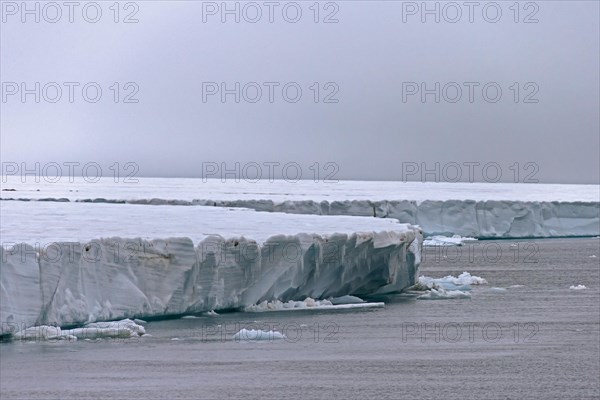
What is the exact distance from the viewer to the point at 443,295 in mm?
15477

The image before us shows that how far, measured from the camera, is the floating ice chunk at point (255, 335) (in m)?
10.9

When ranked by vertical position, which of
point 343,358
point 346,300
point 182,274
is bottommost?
point 343,358

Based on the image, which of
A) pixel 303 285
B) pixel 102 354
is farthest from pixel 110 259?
pixel 303 285

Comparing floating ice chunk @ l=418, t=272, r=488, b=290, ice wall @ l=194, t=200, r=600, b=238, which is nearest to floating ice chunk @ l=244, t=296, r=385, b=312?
floating ice chunk @ l=418, t=272, r=488, b=290

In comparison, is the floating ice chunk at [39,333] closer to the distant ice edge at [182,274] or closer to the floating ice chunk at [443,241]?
the distant ice edge at [182,274]

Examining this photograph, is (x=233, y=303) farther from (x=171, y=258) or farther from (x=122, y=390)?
(x=122, y=390)

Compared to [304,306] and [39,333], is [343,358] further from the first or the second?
[304,306]

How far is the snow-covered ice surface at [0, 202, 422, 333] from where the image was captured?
10.8m

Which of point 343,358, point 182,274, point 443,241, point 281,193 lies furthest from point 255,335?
point 281,193

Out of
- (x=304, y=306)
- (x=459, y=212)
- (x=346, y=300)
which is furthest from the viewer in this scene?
(x=459, y=212)

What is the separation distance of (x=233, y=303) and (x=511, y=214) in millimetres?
20373

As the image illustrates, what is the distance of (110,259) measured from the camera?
11594mm

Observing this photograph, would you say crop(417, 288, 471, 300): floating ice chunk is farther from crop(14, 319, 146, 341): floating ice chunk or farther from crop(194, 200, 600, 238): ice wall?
crop(194, 200, 600, 238): ice wall

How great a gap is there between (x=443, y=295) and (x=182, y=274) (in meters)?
4.59
